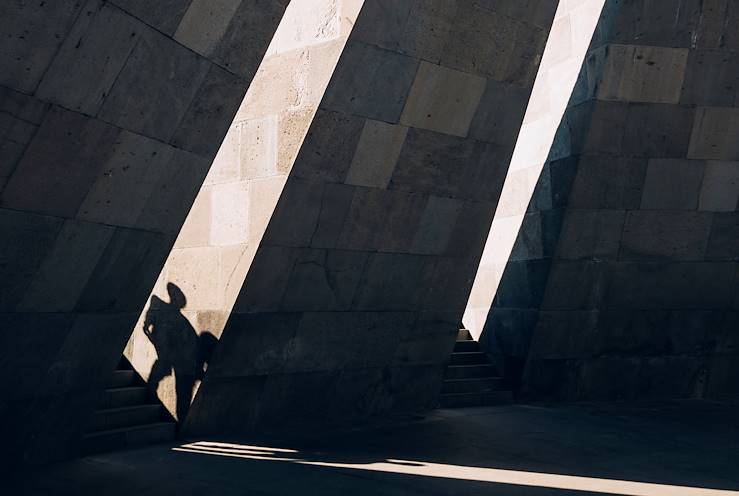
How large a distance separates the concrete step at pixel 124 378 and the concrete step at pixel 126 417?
2.16 ft

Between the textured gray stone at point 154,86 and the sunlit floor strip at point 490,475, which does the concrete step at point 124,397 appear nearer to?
the sunlit floor strip at point 490,475

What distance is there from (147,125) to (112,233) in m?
1.07

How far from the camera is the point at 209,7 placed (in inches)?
303

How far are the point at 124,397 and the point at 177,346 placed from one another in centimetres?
87

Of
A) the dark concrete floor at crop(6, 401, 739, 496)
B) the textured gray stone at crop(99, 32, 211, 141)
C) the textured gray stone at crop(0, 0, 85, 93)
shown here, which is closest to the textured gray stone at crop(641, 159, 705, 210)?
the dark concrete floor at crop(6, 401, 739, 496)

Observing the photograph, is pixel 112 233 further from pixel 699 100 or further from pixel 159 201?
pixel 699 100

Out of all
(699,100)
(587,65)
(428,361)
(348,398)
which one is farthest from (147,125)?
(699,100)

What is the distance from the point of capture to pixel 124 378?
1075 centimetres

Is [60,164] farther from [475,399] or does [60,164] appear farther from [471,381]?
[471,381]

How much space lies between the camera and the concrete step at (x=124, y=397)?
10.1 metres

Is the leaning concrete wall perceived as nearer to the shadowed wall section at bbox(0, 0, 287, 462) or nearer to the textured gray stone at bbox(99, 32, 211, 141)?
the shadowed wall section at bbox(0, 0, 287, 462)

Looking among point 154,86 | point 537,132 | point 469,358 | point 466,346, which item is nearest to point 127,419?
point 154,86

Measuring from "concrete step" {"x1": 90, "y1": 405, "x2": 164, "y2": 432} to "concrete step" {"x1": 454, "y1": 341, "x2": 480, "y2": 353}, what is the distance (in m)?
6.22

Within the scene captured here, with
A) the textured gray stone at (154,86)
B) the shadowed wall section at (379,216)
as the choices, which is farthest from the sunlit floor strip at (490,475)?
the textured gray stone at (154,86)
